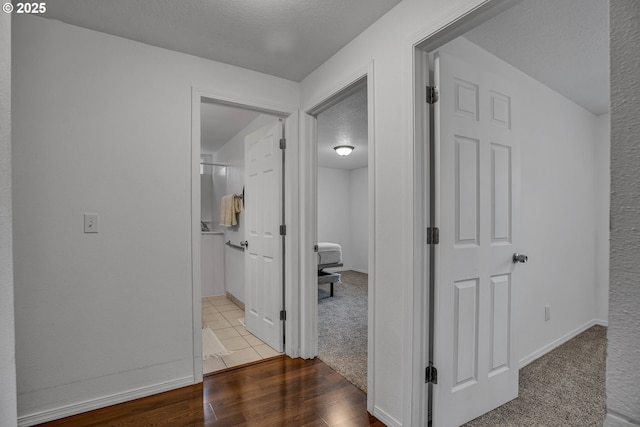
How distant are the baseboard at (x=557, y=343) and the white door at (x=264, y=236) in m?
2.01

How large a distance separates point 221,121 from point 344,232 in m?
4.29

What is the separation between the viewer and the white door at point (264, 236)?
2.80 meters

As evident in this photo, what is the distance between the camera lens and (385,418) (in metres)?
1.81

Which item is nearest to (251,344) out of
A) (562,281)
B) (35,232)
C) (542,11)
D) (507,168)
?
(35,232)

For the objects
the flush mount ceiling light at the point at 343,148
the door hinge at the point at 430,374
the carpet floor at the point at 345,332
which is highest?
the flush mount ceiling light at the point at 343,148

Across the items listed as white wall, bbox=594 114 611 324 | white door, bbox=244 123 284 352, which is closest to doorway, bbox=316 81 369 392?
white door, bbox=244 123 284 352

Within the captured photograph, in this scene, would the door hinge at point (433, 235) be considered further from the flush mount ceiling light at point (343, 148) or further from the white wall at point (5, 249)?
the flush mount ceiling light at point (343, 148)

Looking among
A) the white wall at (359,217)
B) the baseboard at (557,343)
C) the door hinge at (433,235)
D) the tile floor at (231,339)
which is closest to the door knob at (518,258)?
the door hinge at (433,235)

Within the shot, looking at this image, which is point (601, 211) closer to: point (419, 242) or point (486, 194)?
point (486, 194)

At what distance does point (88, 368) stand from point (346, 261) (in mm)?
5833

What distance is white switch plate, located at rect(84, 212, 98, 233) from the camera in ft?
6.51

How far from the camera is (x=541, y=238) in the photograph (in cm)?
268

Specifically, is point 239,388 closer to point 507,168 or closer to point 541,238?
point 507,168

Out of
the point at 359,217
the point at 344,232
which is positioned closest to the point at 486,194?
the point at 359,217
